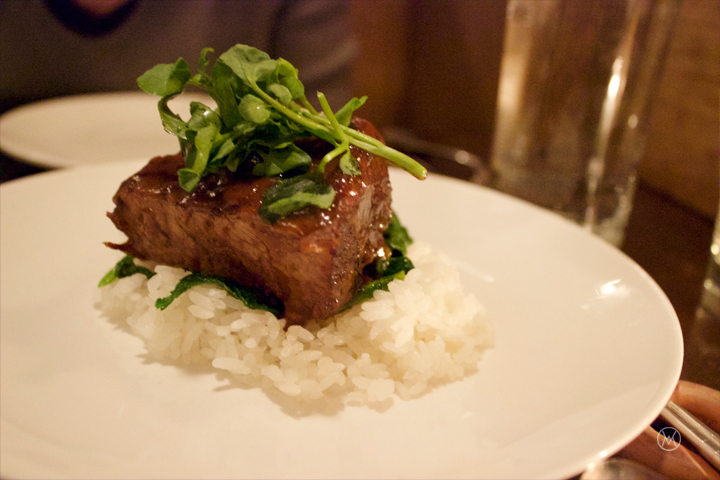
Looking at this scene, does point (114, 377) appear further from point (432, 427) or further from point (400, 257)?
point (400, 257)

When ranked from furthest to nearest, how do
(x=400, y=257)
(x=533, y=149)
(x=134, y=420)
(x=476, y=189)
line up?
(x=533, y=149) < (x=476, y=189) < (x=400, y=257) < (x=134, y=420)

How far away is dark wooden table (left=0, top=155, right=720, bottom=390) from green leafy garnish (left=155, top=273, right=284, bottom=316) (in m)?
1.68

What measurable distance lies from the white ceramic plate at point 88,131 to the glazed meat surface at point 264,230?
49.6 inches

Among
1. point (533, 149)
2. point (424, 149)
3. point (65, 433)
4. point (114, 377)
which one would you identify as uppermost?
point (65, 433)

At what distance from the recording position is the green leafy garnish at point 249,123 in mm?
1896

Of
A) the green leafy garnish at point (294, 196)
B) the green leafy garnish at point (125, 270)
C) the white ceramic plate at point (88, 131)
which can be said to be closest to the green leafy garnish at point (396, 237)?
the green leafy garnish at point (294, 196)

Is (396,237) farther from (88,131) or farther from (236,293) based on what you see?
(88,131)

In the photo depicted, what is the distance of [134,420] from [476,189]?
7.15 feet

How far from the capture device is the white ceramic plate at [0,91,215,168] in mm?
3291

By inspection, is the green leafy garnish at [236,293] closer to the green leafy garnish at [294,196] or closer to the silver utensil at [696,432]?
the green leafy garnish at [294,196]

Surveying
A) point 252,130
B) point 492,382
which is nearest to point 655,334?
point 492,382

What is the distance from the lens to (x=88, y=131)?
394cm

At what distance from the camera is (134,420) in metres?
1.55

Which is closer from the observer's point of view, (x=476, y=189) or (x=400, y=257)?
(x=400, y=257)
